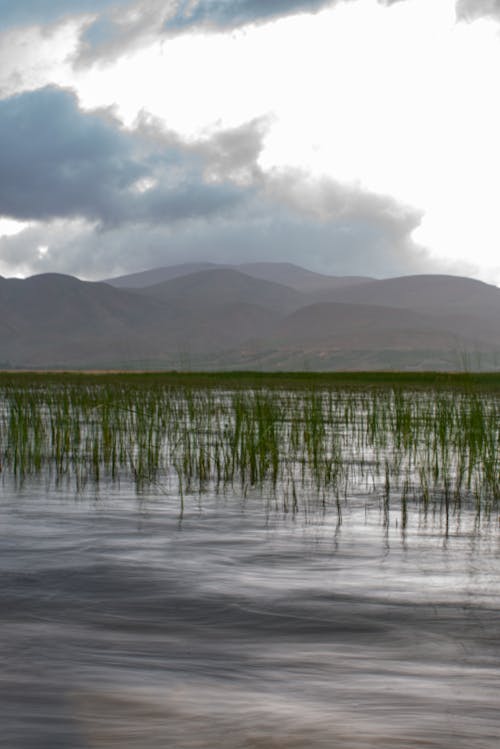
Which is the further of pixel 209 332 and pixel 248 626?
pixel 209 332

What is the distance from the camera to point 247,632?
168 inches

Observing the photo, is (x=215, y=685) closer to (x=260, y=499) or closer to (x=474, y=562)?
(x=474, y=562)

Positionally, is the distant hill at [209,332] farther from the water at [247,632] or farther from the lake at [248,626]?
the water at [247,632]

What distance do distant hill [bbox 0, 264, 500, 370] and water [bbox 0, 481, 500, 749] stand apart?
Result: 125000 mm

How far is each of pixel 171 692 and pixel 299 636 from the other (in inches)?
38.3

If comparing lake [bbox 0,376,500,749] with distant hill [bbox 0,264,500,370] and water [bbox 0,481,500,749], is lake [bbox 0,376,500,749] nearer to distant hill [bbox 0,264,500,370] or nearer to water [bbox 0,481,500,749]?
water [bbox 0,481,500,749]

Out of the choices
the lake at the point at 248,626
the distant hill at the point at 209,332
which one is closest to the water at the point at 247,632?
the lake at the point at 248,626

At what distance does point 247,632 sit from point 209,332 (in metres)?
167

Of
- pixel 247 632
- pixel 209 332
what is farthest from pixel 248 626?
pixel 209 332

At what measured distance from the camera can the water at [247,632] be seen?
10.2 feet

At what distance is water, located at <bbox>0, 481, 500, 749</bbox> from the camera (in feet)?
10.2

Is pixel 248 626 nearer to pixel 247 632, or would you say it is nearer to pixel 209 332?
pixel 247 632

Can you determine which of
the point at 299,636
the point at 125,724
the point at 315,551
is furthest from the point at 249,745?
the point at 315,551

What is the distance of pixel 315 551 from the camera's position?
6066 mm
